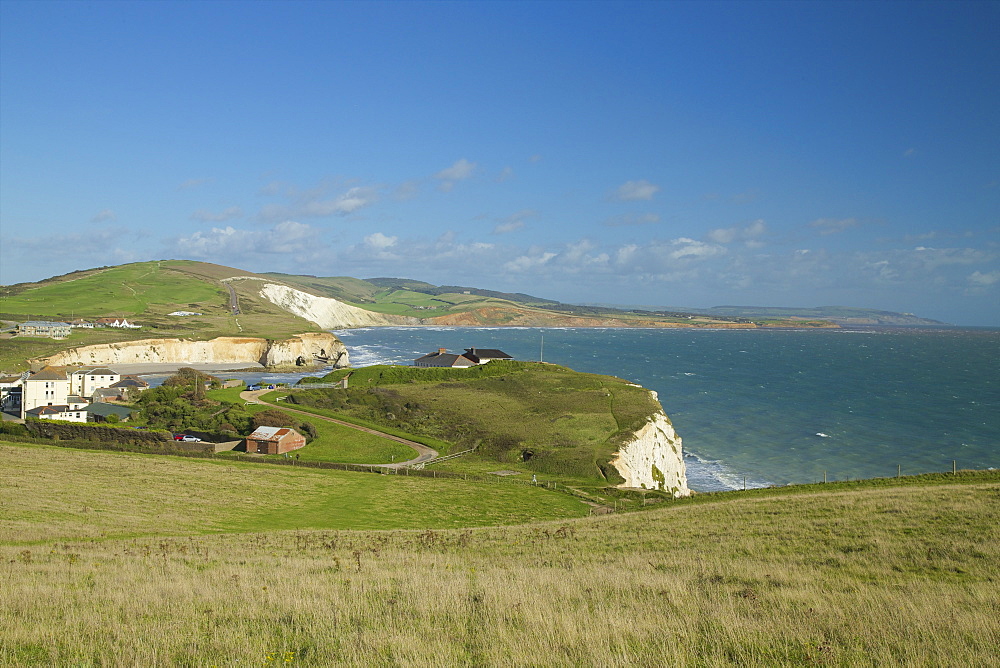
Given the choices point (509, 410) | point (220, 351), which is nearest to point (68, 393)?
point (509, 410)

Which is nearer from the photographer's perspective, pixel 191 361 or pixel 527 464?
pixel 527 464

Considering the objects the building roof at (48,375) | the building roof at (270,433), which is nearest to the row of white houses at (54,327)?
the building roof at (48,375)

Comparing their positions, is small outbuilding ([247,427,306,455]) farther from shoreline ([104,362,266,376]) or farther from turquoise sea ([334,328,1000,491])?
shoreline ([104,362,266,376])

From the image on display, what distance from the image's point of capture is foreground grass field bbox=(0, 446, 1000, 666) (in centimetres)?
736

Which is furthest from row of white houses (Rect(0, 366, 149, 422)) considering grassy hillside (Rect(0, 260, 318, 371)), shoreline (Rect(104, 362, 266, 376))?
grassy hillside (Rect(0, 260, 318, 371))

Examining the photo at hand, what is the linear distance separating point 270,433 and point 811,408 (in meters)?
66.7

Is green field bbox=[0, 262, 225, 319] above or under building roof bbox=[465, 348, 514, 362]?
above

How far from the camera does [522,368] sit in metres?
81.1

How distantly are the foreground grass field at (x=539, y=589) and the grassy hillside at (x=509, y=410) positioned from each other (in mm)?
22176

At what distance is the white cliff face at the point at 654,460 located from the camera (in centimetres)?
4616

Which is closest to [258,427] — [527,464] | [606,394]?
[527,464]

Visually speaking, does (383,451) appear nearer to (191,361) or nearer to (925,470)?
(925,470)

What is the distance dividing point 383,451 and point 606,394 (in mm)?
24311

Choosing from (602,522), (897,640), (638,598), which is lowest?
(602,522)
